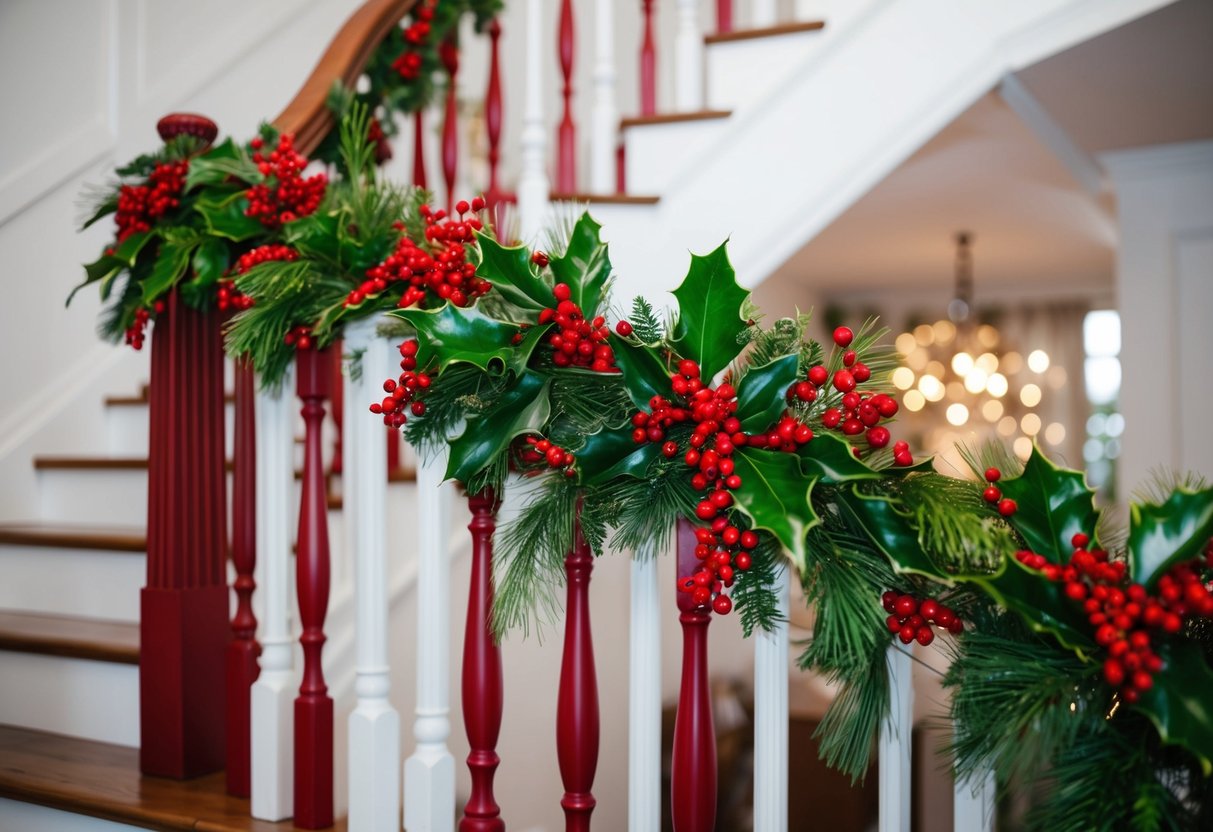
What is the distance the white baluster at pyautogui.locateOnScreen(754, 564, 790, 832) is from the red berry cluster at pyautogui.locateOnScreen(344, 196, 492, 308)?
0.42 metres

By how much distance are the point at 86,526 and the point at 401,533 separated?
77 cm

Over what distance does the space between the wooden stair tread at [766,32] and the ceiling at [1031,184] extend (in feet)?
1.41

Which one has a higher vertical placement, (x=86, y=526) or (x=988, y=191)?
(x=988, y=191)

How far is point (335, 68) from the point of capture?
1395 mm

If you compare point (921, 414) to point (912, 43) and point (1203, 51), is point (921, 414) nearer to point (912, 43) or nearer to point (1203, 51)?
point (1203, 51)

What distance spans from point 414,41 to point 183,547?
101 cm

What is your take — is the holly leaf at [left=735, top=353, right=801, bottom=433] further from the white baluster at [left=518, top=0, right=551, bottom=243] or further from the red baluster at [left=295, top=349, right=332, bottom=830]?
the white baluster at [left=518, top=0, right=551, bottom=243]

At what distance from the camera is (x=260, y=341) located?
1001mm

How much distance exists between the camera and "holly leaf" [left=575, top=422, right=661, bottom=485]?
0.78 meters

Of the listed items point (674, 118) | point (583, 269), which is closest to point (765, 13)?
point (674, 118)

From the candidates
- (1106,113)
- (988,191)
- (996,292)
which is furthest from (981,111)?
(996,292)

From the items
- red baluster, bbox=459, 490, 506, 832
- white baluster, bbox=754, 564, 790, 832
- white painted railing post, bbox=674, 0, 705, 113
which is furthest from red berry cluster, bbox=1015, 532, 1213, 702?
white painted railing post, bbox=674, 0, 705, 113

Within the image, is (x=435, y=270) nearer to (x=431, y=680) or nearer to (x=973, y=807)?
(x=431, y=680)

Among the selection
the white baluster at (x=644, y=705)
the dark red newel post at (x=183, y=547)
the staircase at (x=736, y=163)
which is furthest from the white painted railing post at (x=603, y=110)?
the white baluster at (x=644, y=705)
